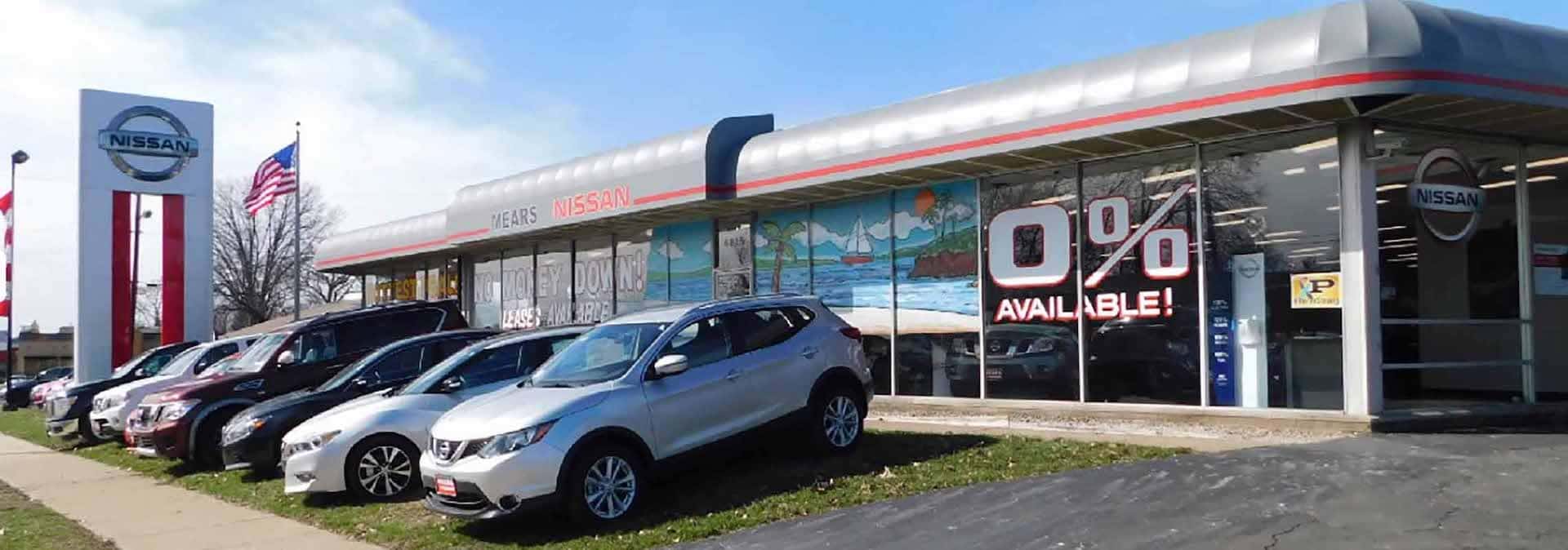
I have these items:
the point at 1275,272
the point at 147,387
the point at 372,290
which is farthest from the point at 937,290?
the point at 372,290

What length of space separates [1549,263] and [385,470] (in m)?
12.4

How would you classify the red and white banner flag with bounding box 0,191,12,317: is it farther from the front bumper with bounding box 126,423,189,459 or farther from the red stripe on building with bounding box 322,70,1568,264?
the red stripe on building with bounding box 322,70,1568,264

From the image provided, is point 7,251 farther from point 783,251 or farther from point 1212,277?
point 1212,277

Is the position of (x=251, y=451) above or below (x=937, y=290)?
below

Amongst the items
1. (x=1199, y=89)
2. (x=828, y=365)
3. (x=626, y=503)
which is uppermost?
(x=1199, y=89)

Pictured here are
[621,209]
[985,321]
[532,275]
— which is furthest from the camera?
[532,275]

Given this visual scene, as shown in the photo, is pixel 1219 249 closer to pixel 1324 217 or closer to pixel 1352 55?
pixel 1324 217

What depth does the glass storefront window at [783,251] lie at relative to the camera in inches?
678

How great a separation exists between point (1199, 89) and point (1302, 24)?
39.3 inches

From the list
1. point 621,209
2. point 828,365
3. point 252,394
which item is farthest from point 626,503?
point 621,209

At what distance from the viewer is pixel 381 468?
11234 mm

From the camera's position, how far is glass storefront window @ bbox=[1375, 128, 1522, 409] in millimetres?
11742

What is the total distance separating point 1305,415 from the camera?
1122 centimetres

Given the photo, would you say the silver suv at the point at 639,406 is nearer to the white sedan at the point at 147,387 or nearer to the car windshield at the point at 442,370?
the car windshield at the point at 442,370
